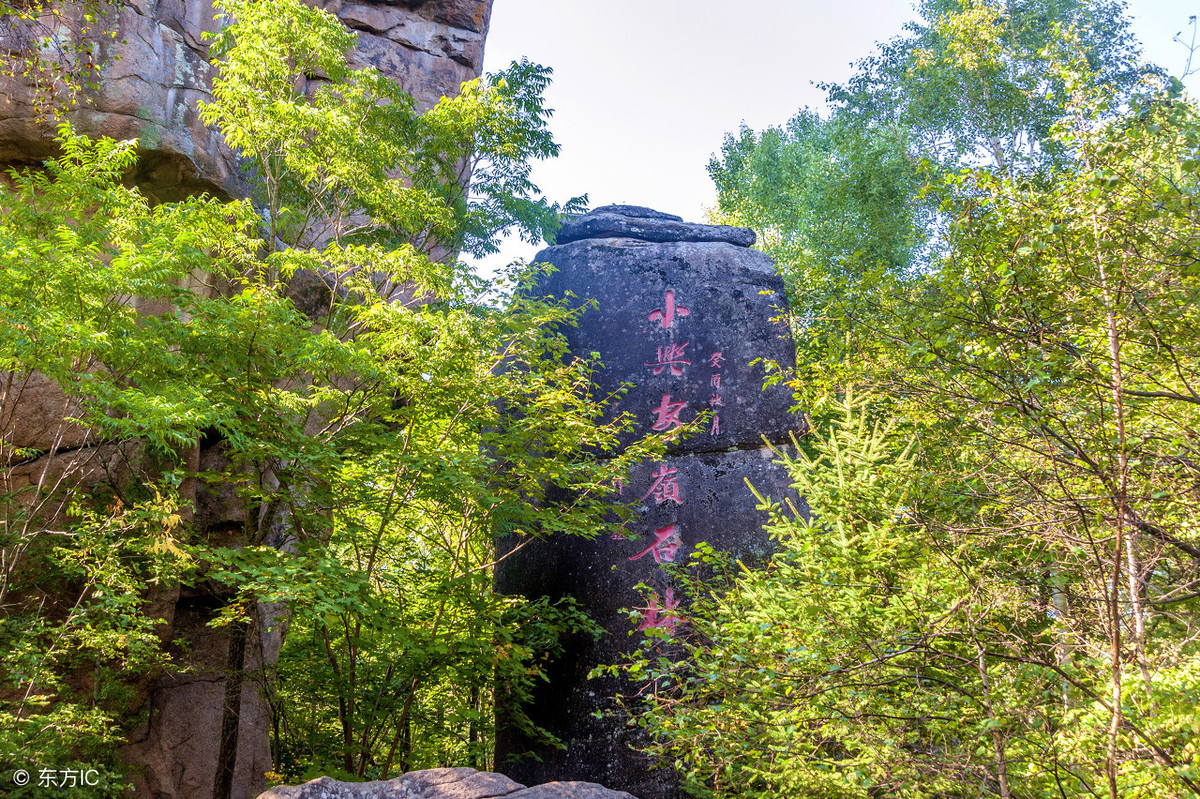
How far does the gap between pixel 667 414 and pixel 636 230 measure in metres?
2.72

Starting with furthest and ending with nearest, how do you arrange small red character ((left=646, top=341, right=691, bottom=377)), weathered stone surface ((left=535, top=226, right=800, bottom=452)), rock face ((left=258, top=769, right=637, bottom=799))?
small red character ((left=646, top=341, right=691, bottom=377)) < weathered stone surface ((left=535, top=226, right=800, bottom=452)) < rock face ((left=258, top=769, right=637, bottom=799))

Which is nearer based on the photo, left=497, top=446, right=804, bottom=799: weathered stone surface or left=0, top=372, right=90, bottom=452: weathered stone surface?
left=497, top=446, right=804, bottom=799: weathered stone surface

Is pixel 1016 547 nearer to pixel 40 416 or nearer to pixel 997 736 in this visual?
pixel 997 736

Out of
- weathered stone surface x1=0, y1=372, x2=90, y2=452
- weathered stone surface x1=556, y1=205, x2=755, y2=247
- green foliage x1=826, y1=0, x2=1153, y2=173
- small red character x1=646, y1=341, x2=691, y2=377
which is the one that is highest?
green foliage x1=826, y1=0, x2=1153, y2=173

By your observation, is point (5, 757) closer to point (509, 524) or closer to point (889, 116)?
point (509, 524)

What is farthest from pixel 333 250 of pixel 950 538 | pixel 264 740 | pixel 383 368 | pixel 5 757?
pixel 264 740

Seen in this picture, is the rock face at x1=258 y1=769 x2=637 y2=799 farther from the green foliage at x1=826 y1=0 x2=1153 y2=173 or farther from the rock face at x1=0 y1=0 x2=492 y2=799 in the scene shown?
the green foliage at x1=826 y1=0 x2=1153 y2=173

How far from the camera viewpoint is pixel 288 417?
6.02m

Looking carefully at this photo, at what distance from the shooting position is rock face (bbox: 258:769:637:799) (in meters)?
3.52

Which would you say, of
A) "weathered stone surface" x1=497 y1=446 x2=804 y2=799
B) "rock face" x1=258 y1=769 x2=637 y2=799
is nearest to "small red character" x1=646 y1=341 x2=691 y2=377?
"weathered stone surface" x1=497 y1=446 x2=804 y2=799

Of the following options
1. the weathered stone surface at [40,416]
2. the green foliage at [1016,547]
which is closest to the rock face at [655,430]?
the green foliage at [1016,547]

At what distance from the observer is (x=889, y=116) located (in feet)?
48.5

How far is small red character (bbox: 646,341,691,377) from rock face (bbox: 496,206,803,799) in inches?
0.7

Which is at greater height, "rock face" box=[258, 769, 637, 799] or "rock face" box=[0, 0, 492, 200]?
"rock face" box=[0, 0, 492, 200]
